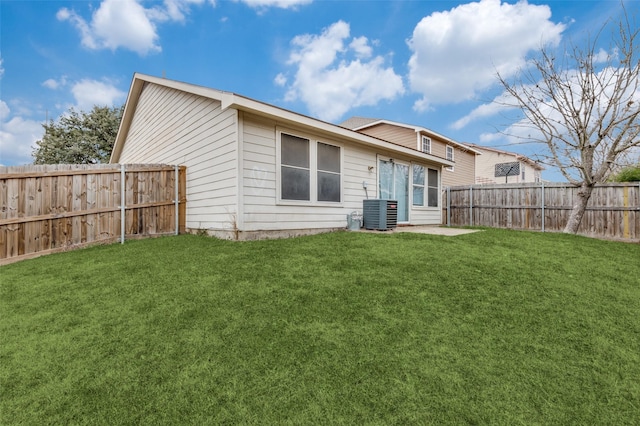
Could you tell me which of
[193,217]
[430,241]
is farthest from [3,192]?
[430,241]

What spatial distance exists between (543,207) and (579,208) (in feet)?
3.70

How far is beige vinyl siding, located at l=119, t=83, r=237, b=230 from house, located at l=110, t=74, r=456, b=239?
0.02m

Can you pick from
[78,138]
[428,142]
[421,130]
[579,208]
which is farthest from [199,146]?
[78,138]

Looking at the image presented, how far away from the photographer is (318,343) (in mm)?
2244

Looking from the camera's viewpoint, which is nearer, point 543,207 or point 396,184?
point 396,184

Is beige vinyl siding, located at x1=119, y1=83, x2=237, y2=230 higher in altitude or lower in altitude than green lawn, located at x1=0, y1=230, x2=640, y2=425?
higher

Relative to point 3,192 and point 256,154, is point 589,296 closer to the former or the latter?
point 256,154

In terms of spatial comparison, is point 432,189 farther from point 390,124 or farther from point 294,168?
point 390,124

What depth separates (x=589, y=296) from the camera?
328cm

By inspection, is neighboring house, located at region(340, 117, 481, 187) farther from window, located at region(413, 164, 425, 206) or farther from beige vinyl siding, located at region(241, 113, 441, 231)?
beige vinyl siding, located at region(241, 113, 441, 231)

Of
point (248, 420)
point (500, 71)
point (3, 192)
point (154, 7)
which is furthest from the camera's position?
point (500, 71)

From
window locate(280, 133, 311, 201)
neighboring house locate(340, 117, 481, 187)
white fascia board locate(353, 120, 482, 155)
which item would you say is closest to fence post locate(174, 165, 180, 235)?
window locate(280, 133, 311, 201)

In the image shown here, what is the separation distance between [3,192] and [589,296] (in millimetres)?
8842

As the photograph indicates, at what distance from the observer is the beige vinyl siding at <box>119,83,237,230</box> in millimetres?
5699
